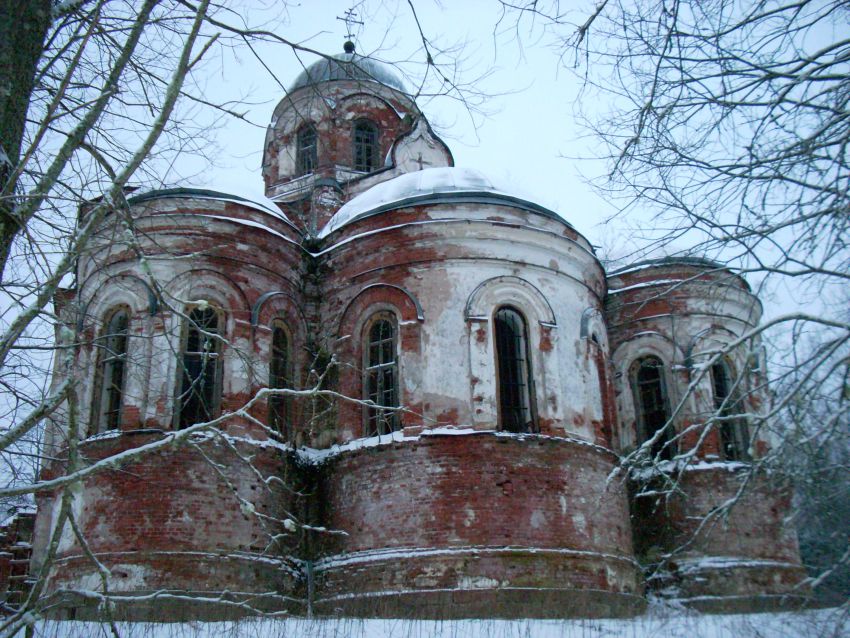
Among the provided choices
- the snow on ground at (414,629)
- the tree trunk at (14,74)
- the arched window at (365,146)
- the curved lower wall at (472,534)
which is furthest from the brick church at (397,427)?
the tree trunk at (14,74)

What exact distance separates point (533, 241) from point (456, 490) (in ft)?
14.0

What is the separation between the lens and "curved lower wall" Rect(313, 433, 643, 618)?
11906mm

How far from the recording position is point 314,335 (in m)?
14.8

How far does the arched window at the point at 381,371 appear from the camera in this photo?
528 inches

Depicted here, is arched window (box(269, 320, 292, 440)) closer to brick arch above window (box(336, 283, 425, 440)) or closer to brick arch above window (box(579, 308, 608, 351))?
brick arch above window (box(336, 283, 425, 440))

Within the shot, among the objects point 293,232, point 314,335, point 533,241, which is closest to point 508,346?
point 533,241

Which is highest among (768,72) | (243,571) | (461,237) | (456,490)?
(461,237)

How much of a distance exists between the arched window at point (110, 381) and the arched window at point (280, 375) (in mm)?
2236

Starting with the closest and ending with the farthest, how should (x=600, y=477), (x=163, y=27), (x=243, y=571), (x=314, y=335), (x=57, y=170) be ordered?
1. (x=57, y=170)
2. (x=163, y=27)
3. (x=243, y=571)
4. (x=600, y=477)
5. (x=314, y=335)

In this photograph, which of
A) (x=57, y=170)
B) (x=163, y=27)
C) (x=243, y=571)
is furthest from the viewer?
(x=243, y=571)

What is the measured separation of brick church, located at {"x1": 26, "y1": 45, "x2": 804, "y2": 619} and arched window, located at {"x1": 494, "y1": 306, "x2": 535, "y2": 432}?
4 centimetres

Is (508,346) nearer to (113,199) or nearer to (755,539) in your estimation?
(755,539)

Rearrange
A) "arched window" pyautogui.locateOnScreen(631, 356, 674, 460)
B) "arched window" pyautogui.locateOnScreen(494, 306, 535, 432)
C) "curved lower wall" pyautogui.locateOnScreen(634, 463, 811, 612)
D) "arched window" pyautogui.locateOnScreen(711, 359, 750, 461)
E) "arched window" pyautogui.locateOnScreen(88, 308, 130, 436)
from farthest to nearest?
"arched window" pyautogui.locateOnScreen(631, 356, 674, 460), "arched window" pyautogui.locateOnScreen(711, 359, 750, 461), "curved lower wall" pyautogui.locateOnScreen(634, 463, 811, 612), "arched window" pyautogui.locateOnScreen(494, 306, 535, 432), "arched window" pyautogui.locateOnScreen(88, 308, 130, 436)

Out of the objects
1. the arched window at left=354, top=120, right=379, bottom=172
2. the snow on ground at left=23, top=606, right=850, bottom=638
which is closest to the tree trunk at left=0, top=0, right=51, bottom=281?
the snow on ground at left=23, top=606, right=850, bottom=638
